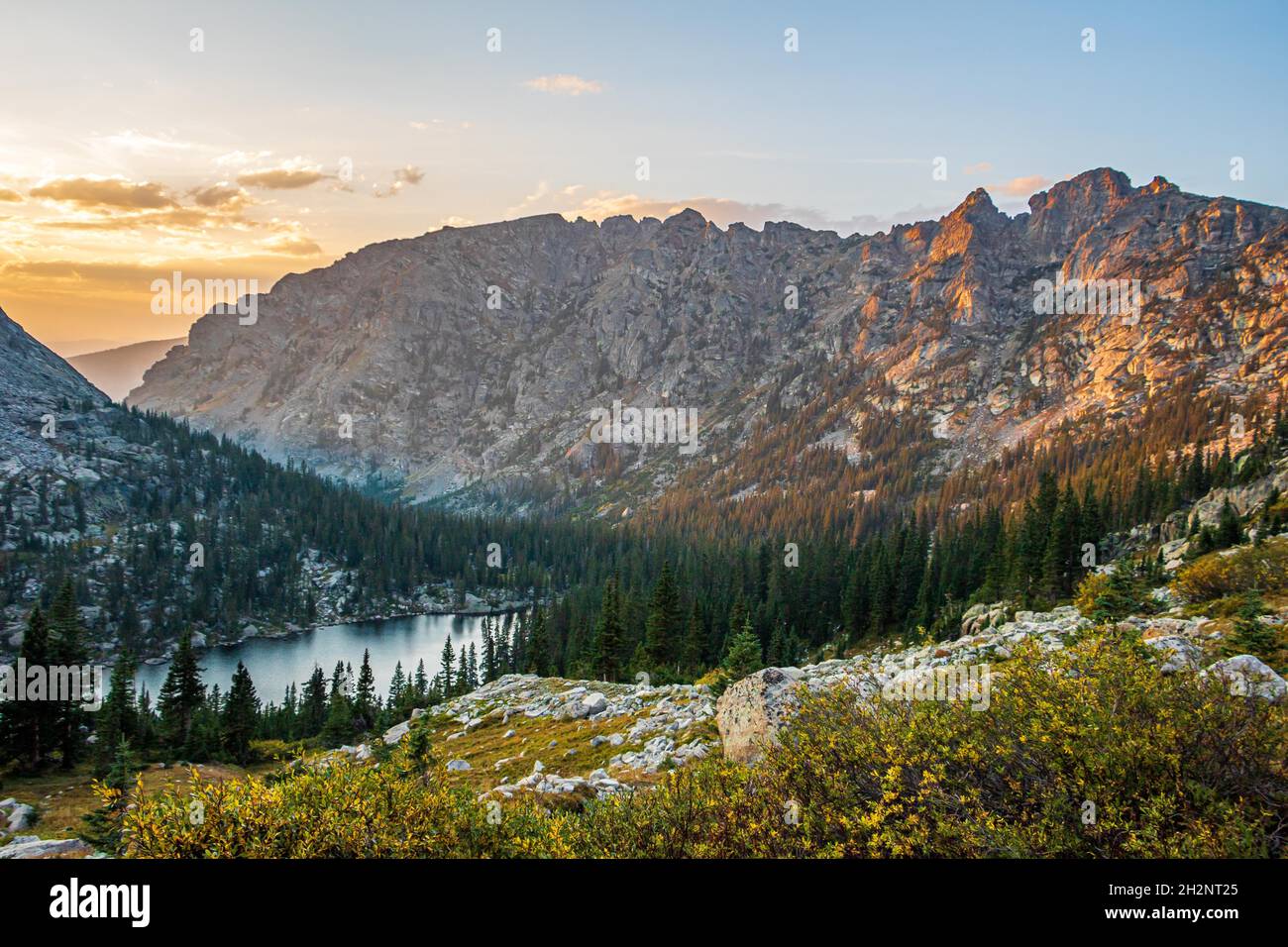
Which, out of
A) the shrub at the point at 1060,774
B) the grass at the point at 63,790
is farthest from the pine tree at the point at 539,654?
the shrub at the point at 1060,774

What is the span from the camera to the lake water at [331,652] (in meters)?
124

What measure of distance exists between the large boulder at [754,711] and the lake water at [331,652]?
332 feet

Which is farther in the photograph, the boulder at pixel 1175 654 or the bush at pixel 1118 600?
the bush at pixel 1118 600

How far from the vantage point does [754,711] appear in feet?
82.8

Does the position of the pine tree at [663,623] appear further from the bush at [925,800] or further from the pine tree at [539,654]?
the bush at [925,800]

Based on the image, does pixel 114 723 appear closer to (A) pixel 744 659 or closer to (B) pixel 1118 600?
(A) pixel 744 659

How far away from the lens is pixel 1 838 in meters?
30.3

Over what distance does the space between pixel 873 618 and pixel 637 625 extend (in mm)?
30885

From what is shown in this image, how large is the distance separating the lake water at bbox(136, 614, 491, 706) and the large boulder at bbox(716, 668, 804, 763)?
101 meters

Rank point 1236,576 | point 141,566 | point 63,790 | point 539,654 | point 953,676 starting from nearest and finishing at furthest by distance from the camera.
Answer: point 953,676 < point 1236,576 < point 63,790 < point 539,654 < point 141,566

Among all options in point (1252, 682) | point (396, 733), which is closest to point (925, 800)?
point (1252, 682)

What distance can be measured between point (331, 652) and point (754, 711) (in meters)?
147
